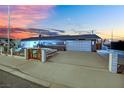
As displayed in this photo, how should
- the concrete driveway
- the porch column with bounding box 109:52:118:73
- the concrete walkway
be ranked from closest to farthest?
the concrete walkway
the porch column with bounding box 109:52:118:73
the concrete driveway

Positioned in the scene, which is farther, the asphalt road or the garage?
the garage

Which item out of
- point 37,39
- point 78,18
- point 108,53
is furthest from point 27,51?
point 108,53

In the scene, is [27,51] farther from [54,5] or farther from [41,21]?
[54,5]

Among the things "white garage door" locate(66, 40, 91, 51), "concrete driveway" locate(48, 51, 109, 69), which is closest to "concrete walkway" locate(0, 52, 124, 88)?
"concrete driveway" locate(48, 51, 109, 69)

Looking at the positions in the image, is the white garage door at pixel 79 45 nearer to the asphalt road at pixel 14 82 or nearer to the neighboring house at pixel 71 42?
the neighboring house at pixel 71 42

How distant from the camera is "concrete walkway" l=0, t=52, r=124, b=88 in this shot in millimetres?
3621

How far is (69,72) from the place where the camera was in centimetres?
398

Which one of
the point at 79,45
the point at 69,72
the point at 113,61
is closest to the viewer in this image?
the point at 113,61

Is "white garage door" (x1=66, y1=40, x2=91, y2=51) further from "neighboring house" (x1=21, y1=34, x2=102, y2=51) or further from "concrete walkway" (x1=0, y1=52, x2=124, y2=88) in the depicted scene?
"concrete walkway" (x1=0, y1=52, x2=124, y2=88)

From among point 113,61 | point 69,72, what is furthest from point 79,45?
point 113,61

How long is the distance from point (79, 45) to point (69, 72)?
63 cm

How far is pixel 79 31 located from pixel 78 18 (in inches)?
11.0

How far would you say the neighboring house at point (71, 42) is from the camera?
13.2 ft

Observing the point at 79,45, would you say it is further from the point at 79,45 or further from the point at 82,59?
the point at 82,59
